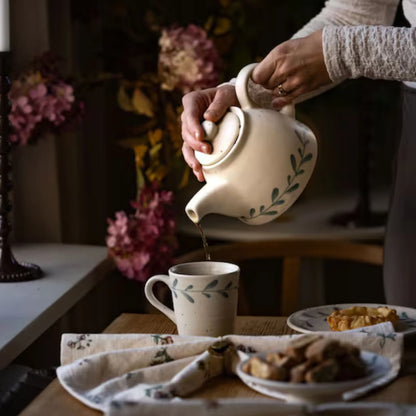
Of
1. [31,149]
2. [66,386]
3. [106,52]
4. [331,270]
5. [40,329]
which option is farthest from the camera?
[331,270]

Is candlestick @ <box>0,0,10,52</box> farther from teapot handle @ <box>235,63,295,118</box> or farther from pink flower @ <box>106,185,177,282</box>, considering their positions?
teapot handle @ <box>235,63,295,118</box>

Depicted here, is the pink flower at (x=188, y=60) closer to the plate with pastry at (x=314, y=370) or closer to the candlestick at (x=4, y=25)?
the candlestick at (x=4, y=25)

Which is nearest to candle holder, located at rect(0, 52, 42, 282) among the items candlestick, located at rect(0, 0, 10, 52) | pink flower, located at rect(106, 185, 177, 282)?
candlestick, located at rect(0, 0, 10, 52)

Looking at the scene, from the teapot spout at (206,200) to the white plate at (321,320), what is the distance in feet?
0.69

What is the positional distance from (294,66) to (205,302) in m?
0.37

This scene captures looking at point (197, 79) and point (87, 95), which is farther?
point (87, 95)

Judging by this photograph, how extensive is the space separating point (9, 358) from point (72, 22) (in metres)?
1.30

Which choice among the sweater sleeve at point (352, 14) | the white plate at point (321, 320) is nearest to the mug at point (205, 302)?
the white plate at point (321, 320)

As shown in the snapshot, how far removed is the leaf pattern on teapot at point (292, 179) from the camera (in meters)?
1.11

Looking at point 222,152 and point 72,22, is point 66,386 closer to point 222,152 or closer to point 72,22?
point 222,152

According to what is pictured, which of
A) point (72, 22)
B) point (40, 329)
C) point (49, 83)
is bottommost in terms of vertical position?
point (40, 329)

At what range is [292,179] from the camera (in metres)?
1.12

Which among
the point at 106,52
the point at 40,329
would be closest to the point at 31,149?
the point at 106,52

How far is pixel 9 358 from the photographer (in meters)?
1.21
